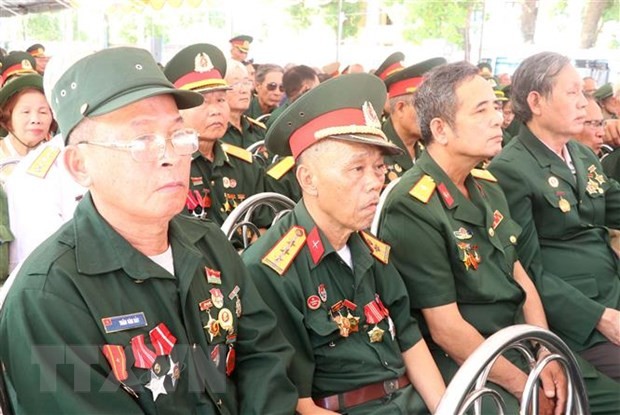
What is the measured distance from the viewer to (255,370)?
1.80 metres

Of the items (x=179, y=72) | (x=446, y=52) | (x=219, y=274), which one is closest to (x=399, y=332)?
(x=219, y=274)

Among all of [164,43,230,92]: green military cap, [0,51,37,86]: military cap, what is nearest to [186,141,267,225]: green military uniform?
[164,43,230,92]: green military cap

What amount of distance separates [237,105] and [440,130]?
2.82 meters

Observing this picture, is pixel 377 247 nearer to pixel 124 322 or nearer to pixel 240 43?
pixel 124 322

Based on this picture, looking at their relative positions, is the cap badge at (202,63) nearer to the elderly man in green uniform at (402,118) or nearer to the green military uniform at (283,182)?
the green military uniform at (283,182)

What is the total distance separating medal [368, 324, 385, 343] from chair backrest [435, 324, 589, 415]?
0.44 m

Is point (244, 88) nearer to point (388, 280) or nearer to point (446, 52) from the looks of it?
point (388, 280)

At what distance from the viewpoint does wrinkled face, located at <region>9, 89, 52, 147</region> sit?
3756mm

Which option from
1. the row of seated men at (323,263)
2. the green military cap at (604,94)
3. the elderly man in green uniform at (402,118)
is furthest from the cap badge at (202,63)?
the green military cap at (604,94)

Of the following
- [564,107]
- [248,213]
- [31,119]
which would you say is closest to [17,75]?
[31,119]

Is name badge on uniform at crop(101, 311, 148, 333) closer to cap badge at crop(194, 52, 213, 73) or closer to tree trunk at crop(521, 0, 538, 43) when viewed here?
cap badge at crop(194, 52, 213, 73)

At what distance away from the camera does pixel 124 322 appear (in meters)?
1.51

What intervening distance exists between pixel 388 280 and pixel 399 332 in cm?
17

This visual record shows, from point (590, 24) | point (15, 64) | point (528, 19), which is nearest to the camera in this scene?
point (15, 64)
